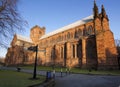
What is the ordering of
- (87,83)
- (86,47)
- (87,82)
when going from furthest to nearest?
(86,47) → (87,82) → (87,83)

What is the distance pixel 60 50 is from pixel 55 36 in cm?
932

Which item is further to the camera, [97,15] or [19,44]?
[19,44]

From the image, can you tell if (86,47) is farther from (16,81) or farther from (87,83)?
(16,81)

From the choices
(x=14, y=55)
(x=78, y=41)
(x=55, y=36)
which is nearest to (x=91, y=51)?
(x=78, y=41)

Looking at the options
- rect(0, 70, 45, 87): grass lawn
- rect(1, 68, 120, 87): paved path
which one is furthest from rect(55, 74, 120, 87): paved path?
rect(0, 70, 45, 87): grass lawn

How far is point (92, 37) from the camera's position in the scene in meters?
35.8

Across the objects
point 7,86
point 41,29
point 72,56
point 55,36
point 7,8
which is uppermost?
point 41,29

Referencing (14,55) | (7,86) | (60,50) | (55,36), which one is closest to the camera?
(7,86)

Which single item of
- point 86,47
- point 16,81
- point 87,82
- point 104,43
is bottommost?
point 87,82

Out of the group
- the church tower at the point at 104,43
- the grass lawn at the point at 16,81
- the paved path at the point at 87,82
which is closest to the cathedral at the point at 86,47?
the church tower at the point at 104,43

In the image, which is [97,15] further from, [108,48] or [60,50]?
[60,50]

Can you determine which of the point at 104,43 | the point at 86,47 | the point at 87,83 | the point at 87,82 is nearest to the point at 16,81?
the point at 87,83

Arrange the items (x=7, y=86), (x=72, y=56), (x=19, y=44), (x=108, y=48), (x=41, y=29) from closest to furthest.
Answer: (x=7, y=86)
(x=108, y=48)
(x=72, y=56)
(x=19, y=44)
(x=41, y=29)

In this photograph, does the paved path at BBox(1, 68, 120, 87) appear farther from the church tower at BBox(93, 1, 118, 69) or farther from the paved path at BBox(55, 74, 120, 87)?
the church tower at BBox(93, 1, 118, 69)
